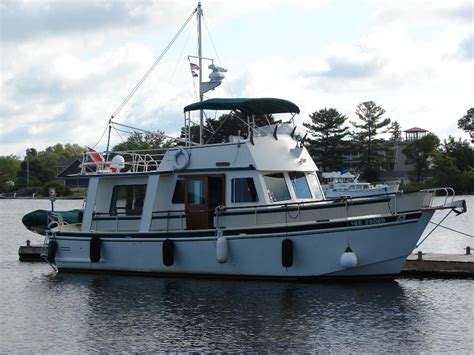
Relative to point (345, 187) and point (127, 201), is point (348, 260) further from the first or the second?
point (345, 187)

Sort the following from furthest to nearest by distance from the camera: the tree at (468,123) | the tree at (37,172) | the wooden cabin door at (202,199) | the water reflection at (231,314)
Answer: the tree at (37,172), the tree at (468,123), the wooden cabin door at (202,199), the water reflection at (231,314)

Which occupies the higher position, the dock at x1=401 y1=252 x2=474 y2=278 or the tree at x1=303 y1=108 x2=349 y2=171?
the tree at x1=303 y1=108 x2=349 y2=171

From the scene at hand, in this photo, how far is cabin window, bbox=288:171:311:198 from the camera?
895 inches

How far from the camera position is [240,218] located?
21.5 metres

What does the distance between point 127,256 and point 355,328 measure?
8.97 m

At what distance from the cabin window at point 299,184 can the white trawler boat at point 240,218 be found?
0.11ft

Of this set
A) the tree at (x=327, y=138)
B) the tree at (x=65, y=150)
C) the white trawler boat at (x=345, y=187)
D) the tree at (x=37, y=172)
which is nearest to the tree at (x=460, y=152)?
the tree at (x=327, y=138)

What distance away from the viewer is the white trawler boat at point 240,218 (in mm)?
20281

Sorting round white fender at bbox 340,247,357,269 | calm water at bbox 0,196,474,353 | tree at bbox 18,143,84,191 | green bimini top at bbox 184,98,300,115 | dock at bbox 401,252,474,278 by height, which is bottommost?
calm water at bbox 0,196,474,353

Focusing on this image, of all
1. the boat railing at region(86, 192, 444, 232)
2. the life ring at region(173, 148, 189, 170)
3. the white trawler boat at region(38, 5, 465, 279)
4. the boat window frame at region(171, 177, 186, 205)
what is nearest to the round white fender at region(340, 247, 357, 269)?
the white trawler boat at region(38, 5, 465, 279)

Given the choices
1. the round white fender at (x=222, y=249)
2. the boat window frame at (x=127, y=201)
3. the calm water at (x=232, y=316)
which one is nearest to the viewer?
the calm water at (x=232, y=316)

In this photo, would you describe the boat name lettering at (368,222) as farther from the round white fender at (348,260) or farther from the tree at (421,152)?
the tree at (421,152)

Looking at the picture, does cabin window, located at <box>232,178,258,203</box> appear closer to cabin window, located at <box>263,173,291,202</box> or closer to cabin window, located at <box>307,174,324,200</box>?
cabin window, located at <box>263,173,291,202</box>

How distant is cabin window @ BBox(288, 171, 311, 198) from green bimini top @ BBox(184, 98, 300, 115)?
1902 mm
